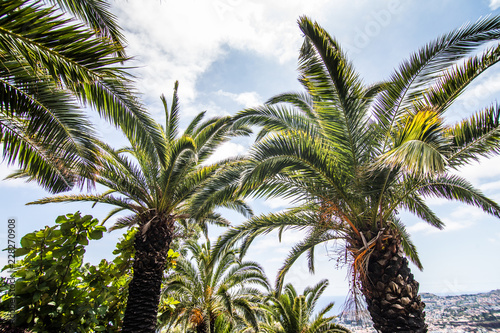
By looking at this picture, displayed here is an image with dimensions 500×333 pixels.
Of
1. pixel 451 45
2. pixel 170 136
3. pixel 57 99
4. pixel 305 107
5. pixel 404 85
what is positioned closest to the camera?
pixel 57 99

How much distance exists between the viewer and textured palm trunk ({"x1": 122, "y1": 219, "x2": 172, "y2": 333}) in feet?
23.1

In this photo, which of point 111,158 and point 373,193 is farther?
point 111,158

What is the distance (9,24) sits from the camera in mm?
2848

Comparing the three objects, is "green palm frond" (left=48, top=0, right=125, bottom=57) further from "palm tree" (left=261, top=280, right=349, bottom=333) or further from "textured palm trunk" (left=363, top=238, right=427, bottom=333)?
"palm tree" (left=261, top=280, right=349, bottom=333)

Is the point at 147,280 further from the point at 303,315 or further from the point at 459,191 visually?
the point at 303,315

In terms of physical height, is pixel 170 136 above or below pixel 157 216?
above

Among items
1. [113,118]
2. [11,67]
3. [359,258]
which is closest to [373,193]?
[359,258]

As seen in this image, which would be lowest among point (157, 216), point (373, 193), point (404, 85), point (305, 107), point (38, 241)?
point (38, 241)

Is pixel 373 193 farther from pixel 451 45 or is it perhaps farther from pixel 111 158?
pixel 111 158

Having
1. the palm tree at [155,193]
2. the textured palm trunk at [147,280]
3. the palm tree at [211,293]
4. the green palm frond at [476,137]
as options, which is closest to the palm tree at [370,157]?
the green palm frond at [476,137]

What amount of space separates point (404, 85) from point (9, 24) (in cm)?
631

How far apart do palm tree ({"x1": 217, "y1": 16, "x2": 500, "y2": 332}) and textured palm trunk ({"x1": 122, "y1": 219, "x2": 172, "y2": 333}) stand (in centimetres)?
351

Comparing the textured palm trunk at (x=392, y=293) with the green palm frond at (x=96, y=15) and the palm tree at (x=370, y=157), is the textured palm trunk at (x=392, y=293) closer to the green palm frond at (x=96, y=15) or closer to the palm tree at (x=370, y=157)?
the palm tree at (x=370, y=157)

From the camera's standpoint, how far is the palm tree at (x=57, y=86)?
9.78 ft
